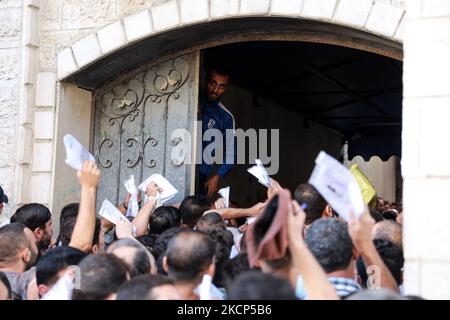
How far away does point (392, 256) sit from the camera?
14.6 ft

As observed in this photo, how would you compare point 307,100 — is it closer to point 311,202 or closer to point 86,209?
point 311,202

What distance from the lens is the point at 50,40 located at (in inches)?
297

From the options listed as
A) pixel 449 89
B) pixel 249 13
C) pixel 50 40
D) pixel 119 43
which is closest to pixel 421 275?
pixel 449 89

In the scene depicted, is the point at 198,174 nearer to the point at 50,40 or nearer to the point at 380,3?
the point at 50,40

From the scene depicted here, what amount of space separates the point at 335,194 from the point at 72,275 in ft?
4.54

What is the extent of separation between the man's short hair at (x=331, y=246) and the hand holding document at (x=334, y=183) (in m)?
0.48

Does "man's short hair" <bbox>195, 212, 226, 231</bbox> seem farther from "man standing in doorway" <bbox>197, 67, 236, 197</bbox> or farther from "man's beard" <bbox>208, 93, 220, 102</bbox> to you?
"man's beard" <bbox>208, 93, 220, 102</bbox>

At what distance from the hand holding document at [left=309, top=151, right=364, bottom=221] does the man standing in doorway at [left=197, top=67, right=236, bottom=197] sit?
15.3 ft

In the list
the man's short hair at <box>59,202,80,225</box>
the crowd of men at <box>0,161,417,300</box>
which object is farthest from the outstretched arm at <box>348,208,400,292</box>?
the man's short hair at <box>59,202,80,225</box>

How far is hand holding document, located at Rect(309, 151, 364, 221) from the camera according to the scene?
3137mm

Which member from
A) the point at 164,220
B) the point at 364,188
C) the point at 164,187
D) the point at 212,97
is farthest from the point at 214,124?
the point at 364,188

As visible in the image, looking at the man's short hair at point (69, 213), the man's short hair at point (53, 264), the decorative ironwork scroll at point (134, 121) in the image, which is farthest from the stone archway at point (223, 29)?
the man's short hair at point (53, 264)

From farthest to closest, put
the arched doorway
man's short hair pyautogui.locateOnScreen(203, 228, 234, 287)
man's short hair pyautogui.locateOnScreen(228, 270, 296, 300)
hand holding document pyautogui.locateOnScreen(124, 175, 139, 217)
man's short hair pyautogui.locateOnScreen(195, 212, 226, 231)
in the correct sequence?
the arched doorway
hand holding document pyautogui.locateOnScreen(124, 175, 139, 217)
man's short hair pyautogui.locateOnScreen(195, 212, 226, 231)
man's short hair pyautogui.locateOnScreen(203, 228, 234, 287)
man's short hair pyautogui.locateOnScreen(228, 270, 296, 300)

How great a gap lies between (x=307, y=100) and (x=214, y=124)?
4011 mm
